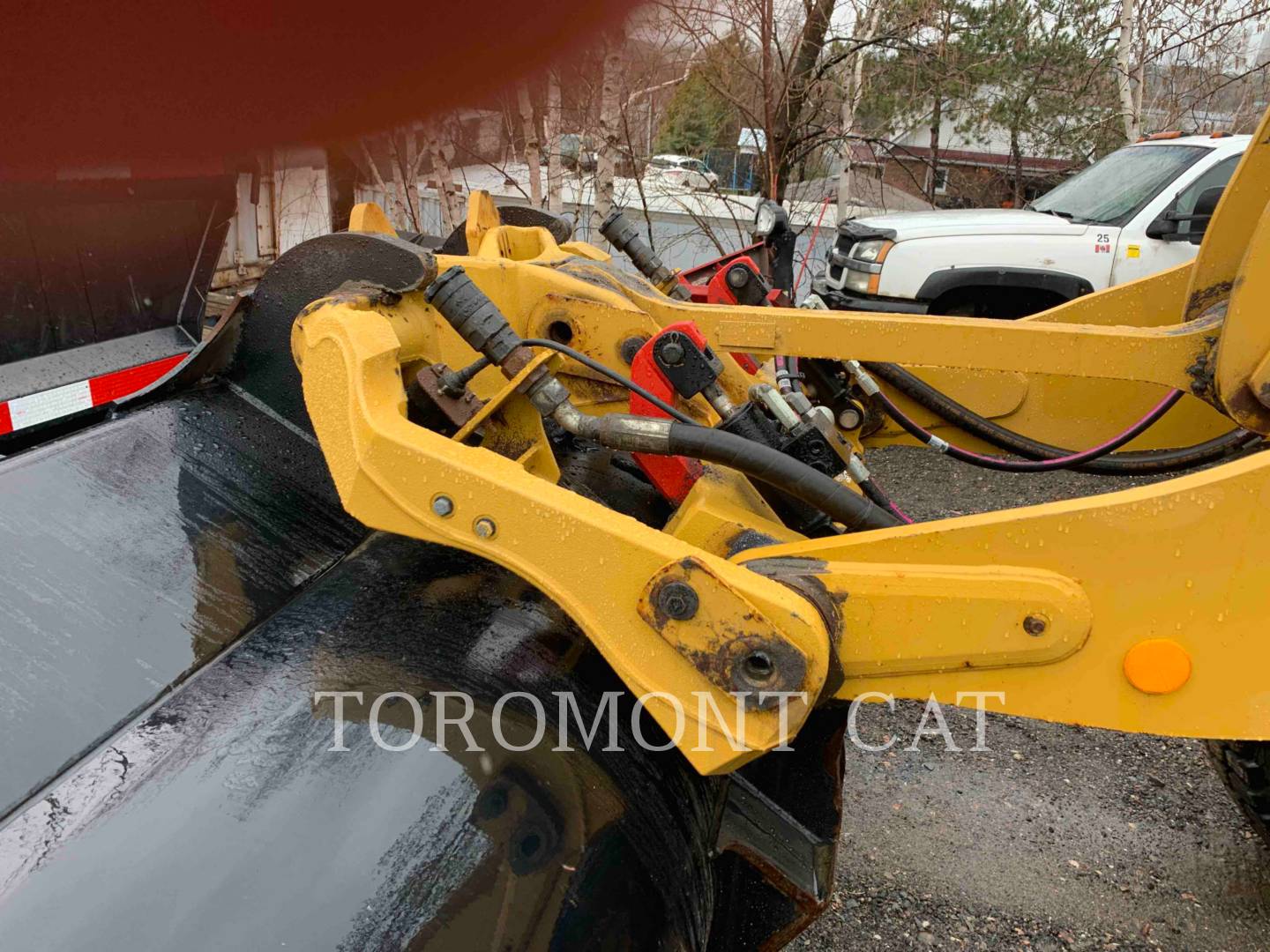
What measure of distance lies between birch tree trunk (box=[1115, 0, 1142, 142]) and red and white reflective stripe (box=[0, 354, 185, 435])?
10766mm

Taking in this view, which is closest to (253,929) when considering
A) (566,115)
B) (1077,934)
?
(1077,934)

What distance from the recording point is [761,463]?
153cm

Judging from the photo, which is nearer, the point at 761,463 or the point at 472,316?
the point at 761,463

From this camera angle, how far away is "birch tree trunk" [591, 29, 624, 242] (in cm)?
656

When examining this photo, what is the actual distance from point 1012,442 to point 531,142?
572cm

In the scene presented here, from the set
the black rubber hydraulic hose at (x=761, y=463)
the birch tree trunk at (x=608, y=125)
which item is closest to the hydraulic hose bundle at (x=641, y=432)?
the black rubber hydraulic hose at (x=761, y=463)

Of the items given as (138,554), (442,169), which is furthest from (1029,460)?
(442,169)

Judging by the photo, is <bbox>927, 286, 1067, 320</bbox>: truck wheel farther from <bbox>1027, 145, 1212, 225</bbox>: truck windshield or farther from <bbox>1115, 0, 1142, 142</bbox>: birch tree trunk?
<bbox>1115, 0, 1142, 142</bbox>: birch tree trunk

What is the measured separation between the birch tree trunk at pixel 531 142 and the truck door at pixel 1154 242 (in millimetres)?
4004

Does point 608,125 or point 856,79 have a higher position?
point 856,79

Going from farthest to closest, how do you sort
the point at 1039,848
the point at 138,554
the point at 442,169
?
the point at 442,169
the point at 1039,848
the point at 138,554

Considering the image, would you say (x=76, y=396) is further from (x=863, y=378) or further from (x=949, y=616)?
(x=949, y=616)

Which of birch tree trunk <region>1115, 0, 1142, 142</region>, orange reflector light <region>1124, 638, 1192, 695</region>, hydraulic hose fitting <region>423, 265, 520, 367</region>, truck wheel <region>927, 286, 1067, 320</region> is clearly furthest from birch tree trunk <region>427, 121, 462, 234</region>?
birch tree trunk <region>1115, 0, 1142, 142</region>

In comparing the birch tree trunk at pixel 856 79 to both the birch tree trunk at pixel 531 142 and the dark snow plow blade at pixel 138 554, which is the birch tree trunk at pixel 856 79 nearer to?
the birch tree trunk at pixel 531 142
